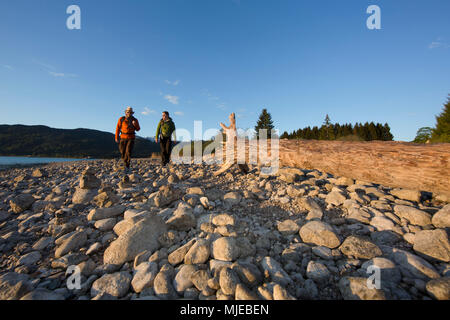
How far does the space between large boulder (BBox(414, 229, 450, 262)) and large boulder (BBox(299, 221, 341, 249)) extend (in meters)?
0.96

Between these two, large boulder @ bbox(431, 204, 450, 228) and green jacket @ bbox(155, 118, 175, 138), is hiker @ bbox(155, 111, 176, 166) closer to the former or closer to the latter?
green jacket @ bbox(155, 118, 175, 138)

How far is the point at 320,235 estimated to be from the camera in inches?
91.8

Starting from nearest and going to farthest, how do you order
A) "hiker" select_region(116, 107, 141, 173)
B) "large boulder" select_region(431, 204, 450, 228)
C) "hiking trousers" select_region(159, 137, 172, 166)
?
1. "large boulder" select_region(431, 204, 450, 228)
2. "hiker" select_region(116, 107, 141, 173)
3. "hiking trousers" select_region(159, 137, 172, 166)

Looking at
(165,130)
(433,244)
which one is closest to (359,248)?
(433,244)

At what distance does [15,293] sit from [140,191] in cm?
259

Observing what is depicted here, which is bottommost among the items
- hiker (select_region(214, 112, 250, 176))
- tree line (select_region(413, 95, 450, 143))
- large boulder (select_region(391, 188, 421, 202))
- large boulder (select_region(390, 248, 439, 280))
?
large boulder (select_region(390, 248, 439, 280))

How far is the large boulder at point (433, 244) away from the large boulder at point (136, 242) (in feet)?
11.5

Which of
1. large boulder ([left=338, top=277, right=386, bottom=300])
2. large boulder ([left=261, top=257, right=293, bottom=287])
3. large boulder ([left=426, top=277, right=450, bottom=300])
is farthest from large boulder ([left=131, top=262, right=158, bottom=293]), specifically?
large boulder ([left=426, top=277, right=450, bottom=300])

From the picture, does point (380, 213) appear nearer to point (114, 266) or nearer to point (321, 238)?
point (321, 238)

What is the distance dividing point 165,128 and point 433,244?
8.12 metres

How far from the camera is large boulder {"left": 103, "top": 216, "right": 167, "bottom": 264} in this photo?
2269mm

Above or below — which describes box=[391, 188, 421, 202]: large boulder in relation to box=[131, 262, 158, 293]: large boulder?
above

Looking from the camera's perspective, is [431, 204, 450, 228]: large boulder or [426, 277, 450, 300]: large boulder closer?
[426, 277, 450, 300]: large boulder
